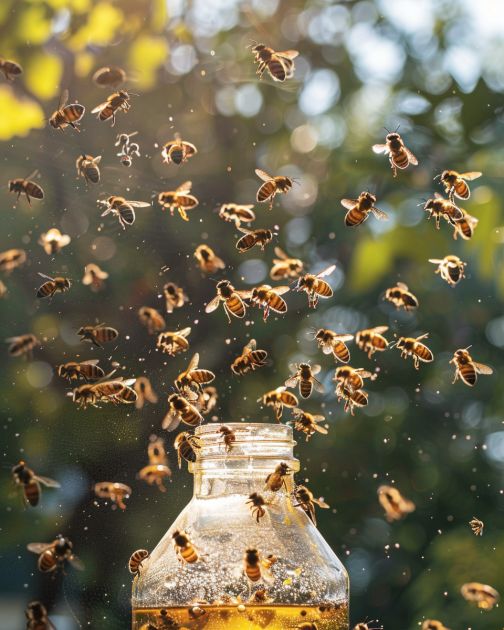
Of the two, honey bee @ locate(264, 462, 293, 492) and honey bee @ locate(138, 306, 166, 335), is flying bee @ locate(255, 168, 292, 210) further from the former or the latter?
honey bee @ locate(264, 462, 293, 492)

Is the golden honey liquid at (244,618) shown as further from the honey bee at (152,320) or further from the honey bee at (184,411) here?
the honey bee at (152,320)

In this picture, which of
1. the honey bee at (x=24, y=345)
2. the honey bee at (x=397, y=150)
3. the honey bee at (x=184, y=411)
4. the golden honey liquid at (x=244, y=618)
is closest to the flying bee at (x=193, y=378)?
the honey bee at (x=184, y=411)

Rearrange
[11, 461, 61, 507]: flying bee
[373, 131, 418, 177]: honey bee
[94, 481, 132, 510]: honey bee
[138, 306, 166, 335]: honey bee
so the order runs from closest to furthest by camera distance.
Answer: [11, 461, 61, 507]: flying bee → [373, 131, 418, 177]: honey bee → [94, 481, 132, 510]: honey bee → [138, 306, 166, 335]: honey bee

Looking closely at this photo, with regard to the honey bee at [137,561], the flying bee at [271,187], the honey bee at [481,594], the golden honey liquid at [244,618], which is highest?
the flying bee at [271,187]

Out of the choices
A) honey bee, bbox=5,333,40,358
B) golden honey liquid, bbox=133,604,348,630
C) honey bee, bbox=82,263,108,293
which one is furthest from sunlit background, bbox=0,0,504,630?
golden honey liquid, bbox=133,604,348,630

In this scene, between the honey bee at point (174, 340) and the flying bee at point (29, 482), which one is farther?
the honey bee at point (174, 340)

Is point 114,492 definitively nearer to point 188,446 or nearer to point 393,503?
point 188,446

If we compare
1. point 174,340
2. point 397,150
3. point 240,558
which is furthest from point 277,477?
point 397,150

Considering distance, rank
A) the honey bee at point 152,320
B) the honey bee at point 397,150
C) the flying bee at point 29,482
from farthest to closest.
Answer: the honey bee at point 152,320 → the honey bee at point 397,150 → the flying bee at point 29,482
